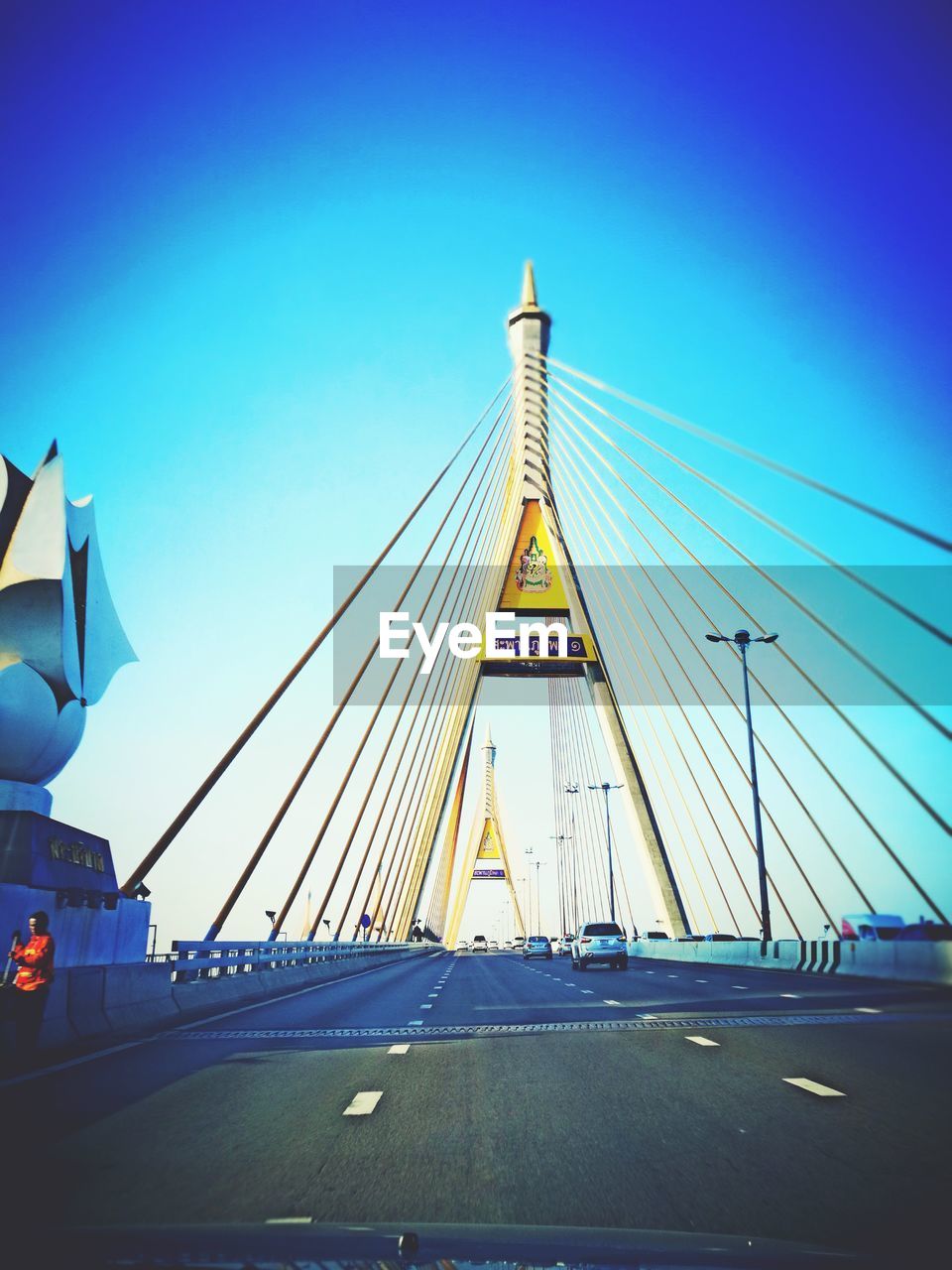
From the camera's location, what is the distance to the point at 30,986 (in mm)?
9664

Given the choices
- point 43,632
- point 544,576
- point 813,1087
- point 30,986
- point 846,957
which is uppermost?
point 544,576

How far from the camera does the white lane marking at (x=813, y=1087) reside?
279 inches

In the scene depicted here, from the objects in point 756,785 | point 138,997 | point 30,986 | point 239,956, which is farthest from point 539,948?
point 30,986

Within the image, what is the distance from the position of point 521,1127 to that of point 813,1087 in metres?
2.39

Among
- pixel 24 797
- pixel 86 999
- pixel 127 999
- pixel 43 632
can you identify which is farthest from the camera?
pixel 43 632

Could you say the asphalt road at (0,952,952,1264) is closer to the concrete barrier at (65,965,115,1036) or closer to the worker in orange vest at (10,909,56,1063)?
the worker in orange vest at (10,909,56,1063)

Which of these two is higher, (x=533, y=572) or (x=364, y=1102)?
(x=533, y=572)

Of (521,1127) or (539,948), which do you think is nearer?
→ (521,1127)

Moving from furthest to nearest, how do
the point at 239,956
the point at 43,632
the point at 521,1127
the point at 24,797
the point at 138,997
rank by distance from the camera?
the point at 43,632 < the point at 24,797 < the point at 239,956 < the point at 138,997 < the point at 521,1127

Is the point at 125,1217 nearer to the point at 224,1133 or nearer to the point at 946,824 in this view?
the point at 224,1133

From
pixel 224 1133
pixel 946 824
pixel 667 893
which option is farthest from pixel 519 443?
pixel 224 1133

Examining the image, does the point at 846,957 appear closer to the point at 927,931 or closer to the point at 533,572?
the point at 927,931

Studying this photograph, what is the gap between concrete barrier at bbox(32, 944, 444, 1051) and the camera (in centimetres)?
1136

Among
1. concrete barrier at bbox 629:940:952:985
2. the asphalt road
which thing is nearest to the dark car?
concrete barrier at bbox 629:940:952:985
